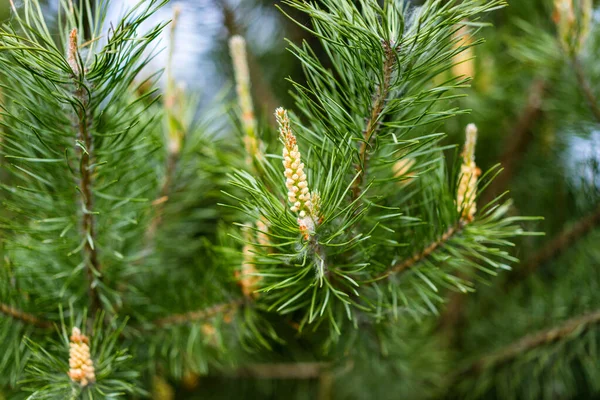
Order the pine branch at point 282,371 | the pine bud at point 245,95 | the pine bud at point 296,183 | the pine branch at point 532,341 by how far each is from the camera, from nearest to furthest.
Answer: the pine bud at point 296,183
the pine bud at point 245,95
the pine branch at point 532,341
the pine branch at point 282,371

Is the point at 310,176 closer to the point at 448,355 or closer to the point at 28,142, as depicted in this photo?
the point at 28,142

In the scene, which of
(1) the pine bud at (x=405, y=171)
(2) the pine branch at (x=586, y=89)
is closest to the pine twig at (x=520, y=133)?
(2) the pine branch at (x=586, y=89)

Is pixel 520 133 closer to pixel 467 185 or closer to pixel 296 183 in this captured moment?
pixel 467 185

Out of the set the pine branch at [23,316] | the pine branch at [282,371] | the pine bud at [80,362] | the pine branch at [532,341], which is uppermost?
the pine branch at [23,316]

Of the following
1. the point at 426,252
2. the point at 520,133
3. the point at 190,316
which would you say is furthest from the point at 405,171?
the point at 520,133

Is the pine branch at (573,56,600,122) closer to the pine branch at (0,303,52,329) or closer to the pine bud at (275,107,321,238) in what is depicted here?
the pine bud at (275,107,321,238)

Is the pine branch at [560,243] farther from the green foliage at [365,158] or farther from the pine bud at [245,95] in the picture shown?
the pine bud at [245,95]

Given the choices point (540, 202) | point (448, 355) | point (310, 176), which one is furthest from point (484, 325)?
point (310, 176)
